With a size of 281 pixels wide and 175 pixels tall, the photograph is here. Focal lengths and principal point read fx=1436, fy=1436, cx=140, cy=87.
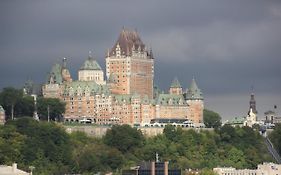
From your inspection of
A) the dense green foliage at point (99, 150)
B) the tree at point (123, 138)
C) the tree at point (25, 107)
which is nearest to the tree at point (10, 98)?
the tree at point (25, 107)

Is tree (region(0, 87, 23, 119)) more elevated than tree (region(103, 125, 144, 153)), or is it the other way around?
tree (region(0, 87, 23, 119))

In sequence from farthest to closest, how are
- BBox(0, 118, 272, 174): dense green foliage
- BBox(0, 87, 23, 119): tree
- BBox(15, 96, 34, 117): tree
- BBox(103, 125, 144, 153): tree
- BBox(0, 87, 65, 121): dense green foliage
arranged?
BBox(15, 96, 34, 117): tree → BBox(0, 87, 65, 121): dense green foliage → BBox(0, 87, 23, 119): tree → BBox(103, 125, 144, 153): tree → BBox(0, 118, 272, 174): dense green foliage

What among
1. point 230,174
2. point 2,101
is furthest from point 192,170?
point 2,101

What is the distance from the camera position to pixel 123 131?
190m

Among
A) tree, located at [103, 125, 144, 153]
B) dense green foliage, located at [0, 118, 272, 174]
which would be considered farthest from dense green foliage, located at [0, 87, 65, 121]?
tree, located at [103, 125, 144, 153]

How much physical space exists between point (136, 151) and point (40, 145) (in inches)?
653

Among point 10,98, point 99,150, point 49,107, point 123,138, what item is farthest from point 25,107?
point 99,150

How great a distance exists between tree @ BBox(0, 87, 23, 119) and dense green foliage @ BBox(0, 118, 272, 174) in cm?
918

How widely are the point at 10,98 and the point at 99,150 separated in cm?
1833

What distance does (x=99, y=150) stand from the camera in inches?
7106

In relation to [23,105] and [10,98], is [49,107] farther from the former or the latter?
[10,98]

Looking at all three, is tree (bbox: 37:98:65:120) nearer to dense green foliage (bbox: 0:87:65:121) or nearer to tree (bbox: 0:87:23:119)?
dense green foliage (bbox: 0:87:65:121)

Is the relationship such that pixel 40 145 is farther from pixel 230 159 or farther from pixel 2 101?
pixel 230 159

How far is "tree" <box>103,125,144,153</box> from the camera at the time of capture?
18788 centimetres
